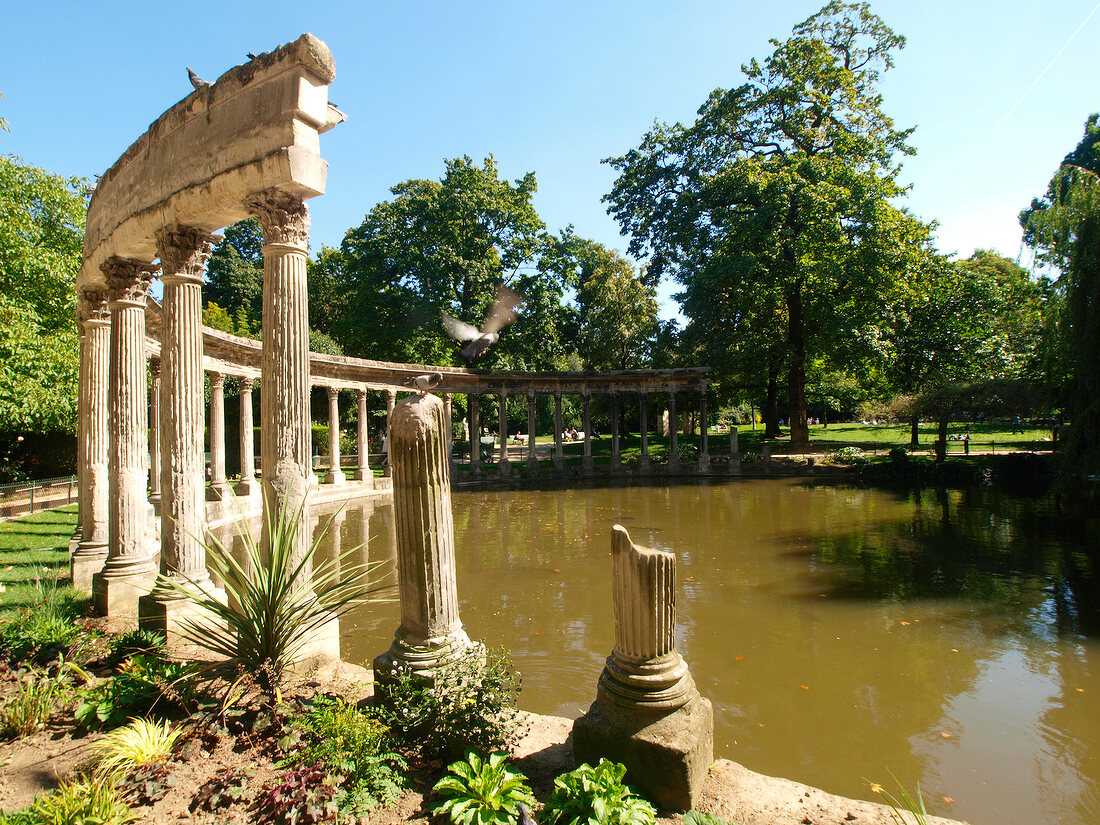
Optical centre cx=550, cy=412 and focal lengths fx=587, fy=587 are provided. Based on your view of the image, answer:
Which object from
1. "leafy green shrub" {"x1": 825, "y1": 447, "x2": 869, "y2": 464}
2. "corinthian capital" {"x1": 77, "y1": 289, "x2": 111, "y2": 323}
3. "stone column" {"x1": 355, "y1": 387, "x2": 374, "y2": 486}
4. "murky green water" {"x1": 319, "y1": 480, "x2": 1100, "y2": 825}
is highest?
"corinthian capital" {"x1": 77, "y1": 289, "x2": 111, "y2": 323}

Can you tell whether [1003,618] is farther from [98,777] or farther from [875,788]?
[98,777]

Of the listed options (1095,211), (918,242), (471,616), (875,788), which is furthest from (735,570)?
(918,242)

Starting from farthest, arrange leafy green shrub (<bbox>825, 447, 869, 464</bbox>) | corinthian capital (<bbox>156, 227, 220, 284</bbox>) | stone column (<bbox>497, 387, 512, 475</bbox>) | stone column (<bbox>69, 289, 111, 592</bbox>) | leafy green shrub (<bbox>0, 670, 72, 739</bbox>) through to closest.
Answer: stone column (<bbox>497, 387, 512, 475</bbox>)
leafy green shrub (<bbox>825, 447, 869, 464</bbox>)
stone column (<bbox>69, 289, 111, 592</bbox>)
corinthian capital (<bbox>156, 227, 220, 284</bbox>)
leafy green shrub (<bbox>0, 670, 72, 739</bbox>)

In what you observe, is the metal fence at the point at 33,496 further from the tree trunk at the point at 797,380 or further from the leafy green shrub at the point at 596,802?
the tree trunk at the point at 797,380

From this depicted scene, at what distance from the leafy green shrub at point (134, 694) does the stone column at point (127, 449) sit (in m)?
A: 3.22

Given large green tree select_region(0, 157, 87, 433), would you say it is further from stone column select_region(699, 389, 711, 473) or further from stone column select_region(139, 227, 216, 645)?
stone column select_region(699, 389, 711, 473)

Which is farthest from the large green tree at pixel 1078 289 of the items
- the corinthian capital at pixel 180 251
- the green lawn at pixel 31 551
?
the green lawn at pixel 31 551

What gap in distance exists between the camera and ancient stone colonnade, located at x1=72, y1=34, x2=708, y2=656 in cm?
621

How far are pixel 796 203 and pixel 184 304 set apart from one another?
26717mm

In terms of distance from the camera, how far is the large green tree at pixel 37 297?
16.5m

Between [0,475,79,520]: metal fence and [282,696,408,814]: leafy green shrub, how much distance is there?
16.5 metres

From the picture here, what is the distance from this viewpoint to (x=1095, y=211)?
1594 centimetres

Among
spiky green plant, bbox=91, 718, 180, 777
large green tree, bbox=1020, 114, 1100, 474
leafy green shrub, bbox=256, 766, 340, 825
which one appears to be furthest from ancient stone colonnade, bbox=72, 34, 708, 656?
large green tree, bbox=1020, 114, 1100, 474

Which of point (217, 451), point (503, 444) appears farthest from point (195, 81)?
point (503, 444)
